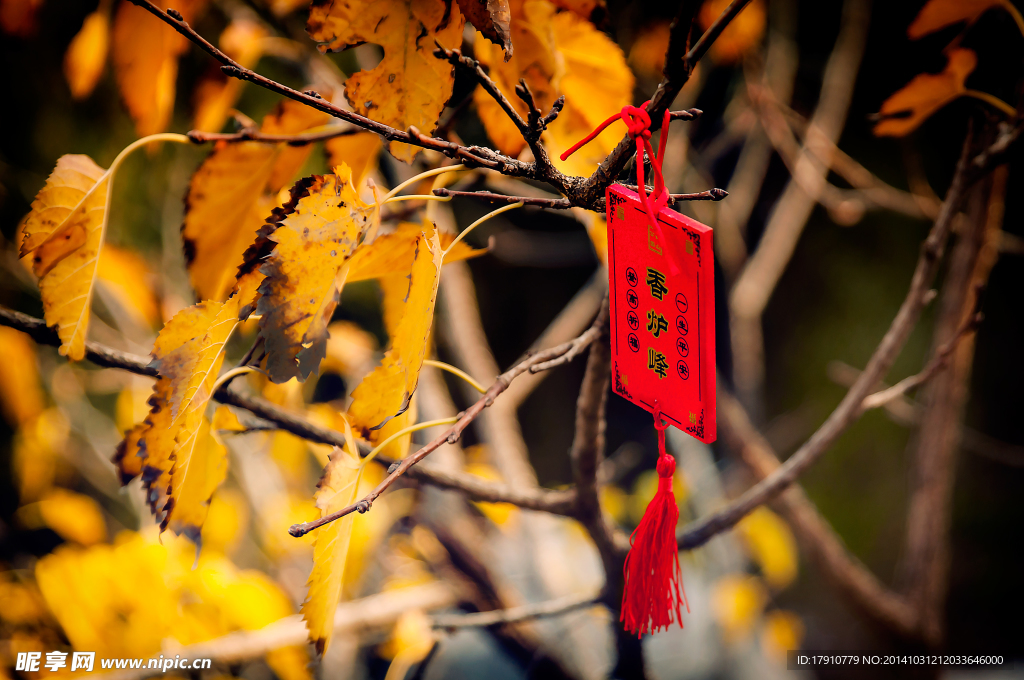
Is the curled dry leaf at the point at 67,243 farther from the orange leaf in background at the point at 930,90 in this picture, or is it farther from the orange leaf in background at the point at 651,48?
the orange leaf in background at the point at 651,48

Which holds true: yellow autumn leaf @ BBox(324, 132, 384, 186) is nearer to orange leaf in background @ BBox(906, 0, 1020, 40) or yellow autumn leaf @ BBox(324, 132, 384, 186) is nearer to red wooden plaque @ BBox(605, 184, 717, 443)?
red wooden plaque @ BBox(605, 184, 717, 443)

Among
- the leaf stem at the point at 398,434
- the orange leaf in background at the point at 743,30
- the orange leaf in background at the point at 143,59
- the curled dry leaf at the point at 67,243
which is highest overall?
the orange leaf in background at the point at 743,30

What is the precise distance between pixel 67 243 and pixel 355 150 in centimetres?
19

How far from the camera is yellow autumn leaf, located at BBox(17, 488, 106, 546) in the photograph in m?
0.96

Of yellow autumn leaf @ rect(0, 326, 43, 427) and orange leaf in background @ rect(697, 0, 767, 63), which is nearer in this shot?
orange leaf in background @ rect(697, 0, 767, 63)

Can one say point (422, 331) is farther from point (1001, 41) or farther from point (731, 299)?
point (731, 299)

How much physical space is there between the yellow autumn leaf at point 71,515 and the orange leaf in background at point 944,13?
136 cm

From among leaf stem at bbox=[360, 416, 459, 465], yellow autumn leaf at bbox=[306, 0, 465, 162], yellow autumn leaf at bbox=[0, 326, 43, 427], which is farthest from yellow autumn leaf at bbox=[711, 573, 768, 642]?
yellow autumn leaf at bbox=[0, 326, 43, 427]

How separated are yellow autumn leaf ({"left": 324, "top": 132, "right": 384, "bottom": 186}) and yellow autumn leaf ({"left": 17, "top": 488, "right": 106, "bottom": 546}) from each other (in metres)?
0.99

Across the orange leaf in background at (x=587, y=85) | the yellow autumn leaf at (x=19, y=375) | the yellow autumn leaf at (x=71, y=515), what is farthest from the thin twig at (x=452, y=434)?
the yellow autumn leaf at (x=19, y=375)

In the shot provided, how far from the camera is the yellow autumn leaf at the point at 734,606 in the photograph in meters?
0.81

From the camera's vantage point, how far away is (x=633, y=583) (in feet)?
1.03

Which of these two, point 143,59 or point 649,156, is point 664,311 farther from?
point 143,59

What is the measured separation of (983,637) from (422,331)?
1671mm
